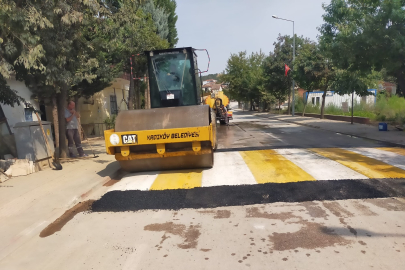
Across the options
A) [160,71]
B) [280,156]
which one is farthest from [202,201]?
[160,71]

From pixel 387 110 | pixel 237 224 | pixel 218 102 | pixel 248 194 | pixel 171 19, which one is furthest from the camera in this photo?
pixel 171 19

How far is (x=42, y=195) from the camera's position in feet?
20.7

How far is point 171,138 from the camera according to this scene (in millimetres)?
6910

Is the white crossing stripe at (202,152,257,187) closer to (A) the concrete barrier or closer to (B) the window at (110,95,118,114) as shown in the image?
(A) the concrete barrier

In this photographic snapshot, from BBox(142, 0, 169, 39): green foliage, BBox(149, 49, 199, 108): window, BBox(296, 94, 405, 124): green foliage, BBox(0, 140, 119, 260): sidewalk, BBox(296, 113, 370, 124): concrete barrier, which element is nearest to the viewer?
BBox(0, 140, 119, 260): sidewalk

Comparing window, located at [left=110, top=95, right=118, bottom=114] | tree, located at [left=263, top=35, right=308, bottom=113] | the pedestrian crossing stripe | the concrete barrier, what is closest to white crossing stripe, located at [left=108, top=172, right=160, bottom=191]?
the pedestrian crossing stripe

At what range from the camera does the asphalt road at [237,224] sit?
3707mm

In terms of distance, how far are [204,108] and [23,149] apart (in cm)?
495

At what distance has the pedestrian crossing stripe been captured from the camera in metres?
6.66

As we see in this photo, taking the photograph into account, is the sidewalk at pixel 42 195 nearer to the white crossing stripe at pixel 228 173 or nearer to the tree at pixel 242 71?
A: the white crossing stripe at pixel 228 173

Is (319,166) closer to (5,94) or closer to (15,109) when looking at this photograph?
(5,94)

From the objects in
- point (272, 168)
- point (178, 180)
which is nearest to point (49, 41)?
point (178, 180)

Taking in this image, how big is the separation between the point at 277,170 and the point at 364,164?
2.18 meters

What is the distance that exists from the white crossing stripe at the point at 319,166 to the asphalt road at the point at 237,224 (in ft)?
0.13
